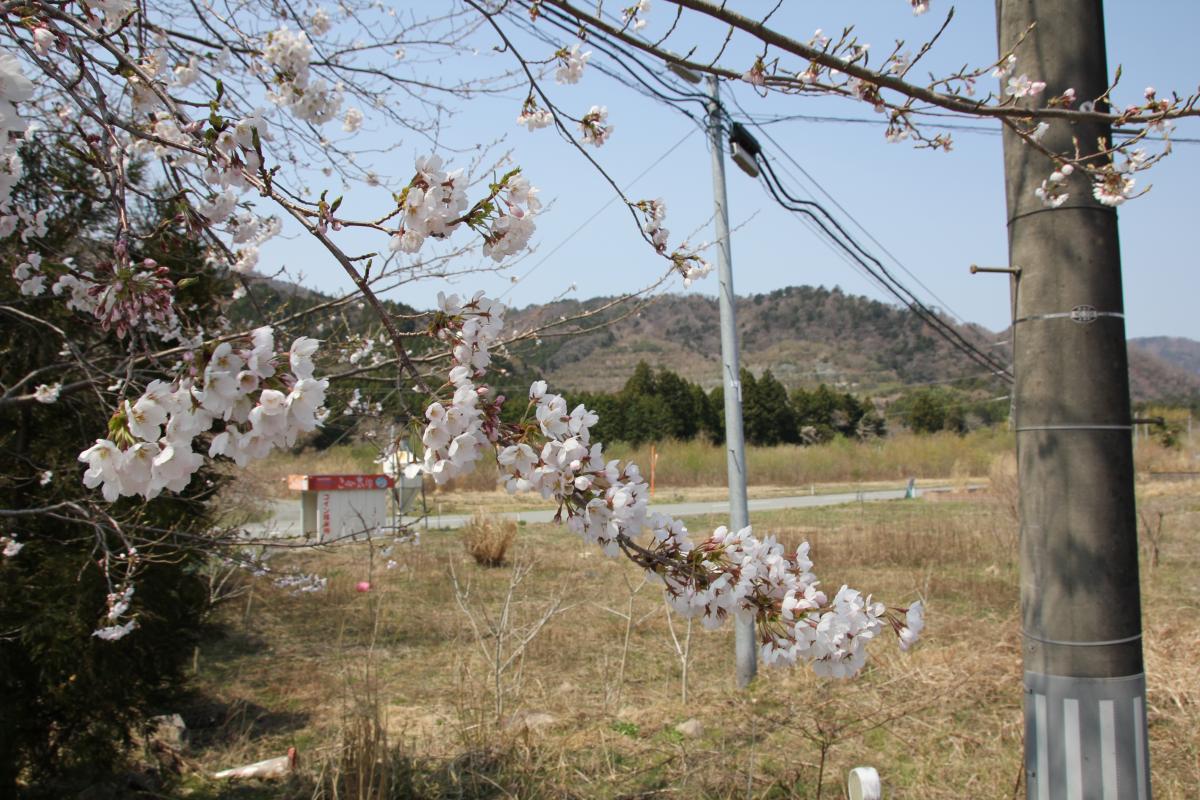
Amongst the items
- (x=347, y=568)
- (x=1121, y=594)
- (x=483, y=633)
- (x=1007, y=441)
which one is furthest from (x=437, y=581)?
(x=1007, y=441)

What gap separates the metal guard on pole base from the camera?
197 cm

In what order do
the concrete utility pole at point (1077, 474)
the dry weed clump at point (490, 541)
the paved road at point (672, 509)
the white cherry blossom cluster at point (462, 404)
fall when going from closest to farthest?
the white cherry blossom cluster at point (462, 404) < the concrete utility pole at point (1077, 474) < the dry weed clump at point (490, 541) < the paved road at point (672, 509)

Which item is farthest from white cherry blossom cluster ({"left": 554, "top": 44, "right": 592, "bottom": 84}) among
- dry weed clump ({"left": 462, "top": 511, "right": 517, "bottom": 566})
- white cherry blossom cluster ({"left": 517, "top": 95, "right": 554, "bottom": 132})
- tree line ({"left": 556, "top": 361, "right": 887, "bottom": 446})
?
tree line ({"left": 556, "top": 361, "right": 887, "bottom": 446})

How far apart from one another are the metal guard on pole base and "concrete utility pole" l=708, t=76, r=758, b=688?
2.60 metres

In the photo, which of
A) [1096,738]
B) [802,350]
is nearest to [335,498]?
[1096,738]

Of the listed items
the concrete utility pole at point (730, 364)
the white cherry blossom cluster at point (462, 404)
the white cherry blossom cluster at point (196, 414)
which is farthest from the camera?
the concrete utility pole at point (730, 364)

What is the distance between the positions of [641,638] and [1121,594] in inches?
165

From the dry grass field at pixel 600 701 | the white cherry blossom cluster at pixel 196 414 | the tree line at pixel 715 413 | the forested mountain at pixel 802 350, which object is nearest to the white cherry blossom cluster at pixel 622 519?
the white cherry blossom cluster at pixel 196 414

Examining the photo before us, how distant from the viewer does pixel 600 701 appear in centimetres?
434

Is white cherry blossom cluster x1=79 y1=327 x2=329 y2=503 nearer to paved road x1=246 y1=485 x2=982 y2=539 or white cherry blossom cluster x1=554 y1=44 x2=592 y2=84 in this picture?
white cherry blossom cluster x1=554 y1=44 x2=592 y2=84

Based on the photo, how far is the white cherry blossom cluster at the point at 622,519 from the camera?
45.4 inches

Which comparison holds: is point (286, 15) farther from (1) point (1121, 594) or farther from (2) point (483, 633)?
(2) point (483, 633)

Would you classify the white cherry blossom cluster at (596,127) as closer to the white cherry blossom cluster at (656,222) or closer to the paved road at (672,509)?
the white cherry blossom cluster at (656,222)

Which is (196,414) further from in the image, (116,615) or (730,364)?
(730,364)
